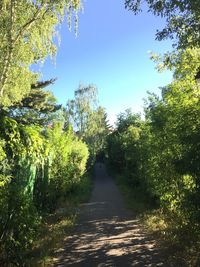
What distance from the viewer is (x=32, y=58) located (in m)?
14.3

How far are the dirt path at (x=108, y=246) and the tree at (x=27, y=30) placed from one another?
5.21 meters

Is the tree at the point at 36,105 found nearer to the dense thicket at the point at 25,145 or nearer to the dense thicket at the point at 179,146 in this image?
the dense thicket at the point at 25,145

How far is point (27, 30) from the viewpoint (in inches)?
525

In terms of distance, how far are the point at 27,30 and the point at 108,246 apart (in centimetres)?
809

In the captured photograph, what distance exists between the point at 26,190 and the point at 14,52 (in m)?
5.90

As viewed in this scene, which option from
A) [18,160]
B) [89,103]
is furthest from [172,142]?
[89,103]

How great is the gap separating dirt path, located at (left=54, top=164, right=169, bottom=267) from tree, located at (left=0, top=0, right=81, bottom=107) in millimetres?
5213

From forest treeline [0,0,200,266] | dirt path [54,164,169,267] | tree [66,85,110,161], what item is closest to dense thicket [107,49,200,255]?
forest treeline [0,0,200,266]

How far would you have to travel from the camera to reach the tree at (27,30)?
12.3 m

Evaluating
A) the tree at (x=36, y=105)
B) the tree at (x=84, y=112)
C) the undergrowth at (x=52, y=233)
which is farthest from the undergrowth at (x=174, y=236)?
the tree at (x=84, y=112)

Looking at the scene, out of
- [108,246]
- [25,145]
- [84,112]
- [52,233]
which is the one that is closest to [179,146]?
[108,246]

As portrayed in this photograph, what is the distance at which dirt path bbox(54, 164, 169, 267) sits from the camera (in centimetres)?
788

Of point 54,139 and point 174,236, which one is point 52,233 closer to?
point 174,236

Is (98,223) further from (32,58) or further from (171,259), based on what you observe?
(32,58)
